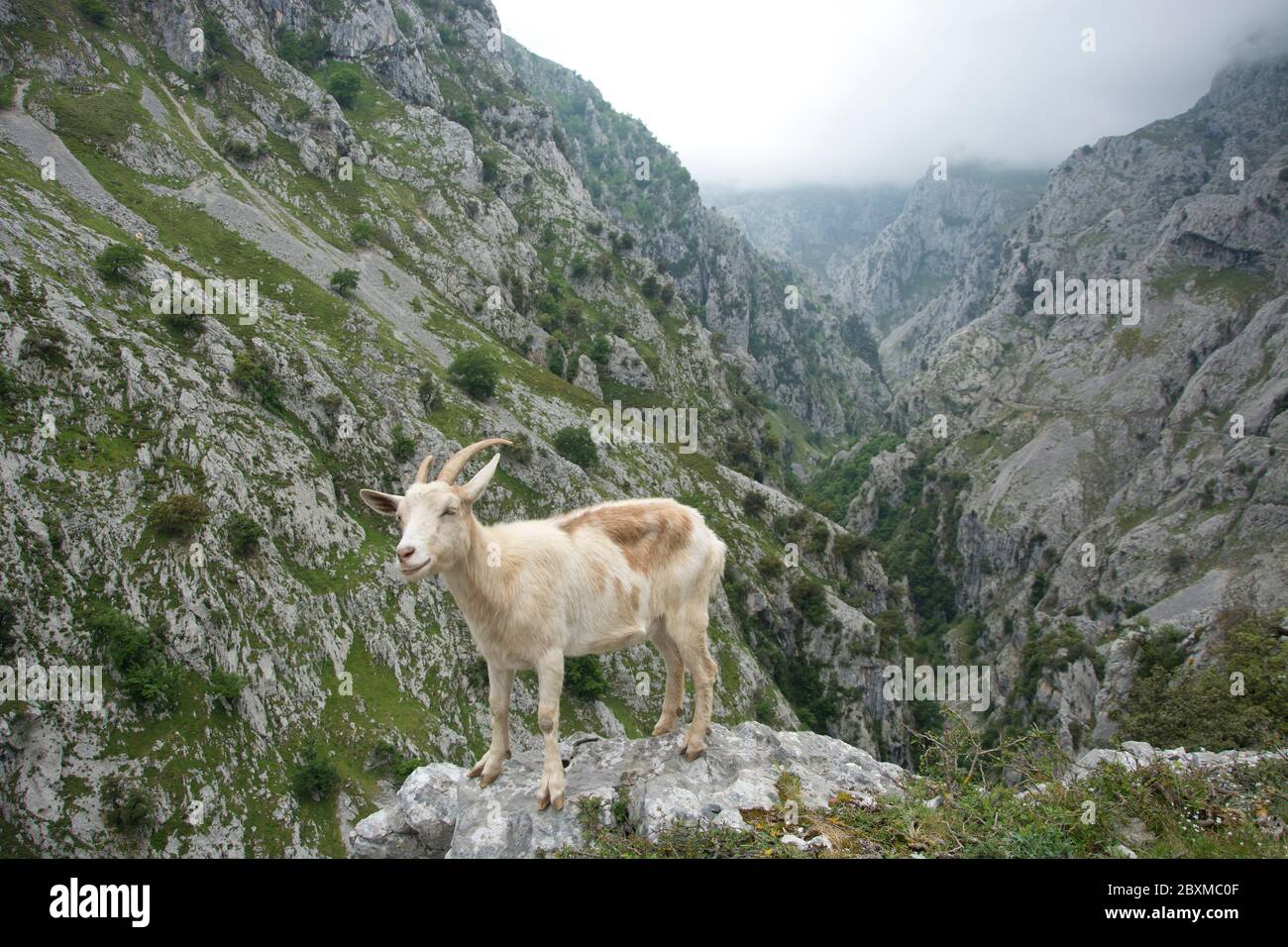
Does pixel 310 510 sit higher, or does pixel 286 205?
pixel 286 205

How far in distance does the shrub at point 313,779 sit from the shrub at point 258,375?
97.8ft

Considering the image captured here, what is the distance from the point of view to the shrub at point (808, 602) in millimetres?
88688

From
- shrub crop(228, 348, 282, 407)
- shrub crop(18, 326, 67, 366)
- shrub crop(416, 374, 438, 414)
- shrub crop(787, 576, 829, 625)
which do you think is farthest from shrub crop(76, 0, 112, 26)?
shrub crop(787, 576, 829, 625)

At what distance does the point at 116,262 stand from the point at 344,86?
8918 cm

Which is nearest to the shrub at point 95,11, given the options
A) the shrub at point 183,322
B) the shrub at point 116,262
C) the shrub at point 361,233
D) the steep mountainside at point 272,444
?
the steep mountainside at point 272,444

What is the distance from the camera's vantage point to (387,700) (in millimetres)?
45219

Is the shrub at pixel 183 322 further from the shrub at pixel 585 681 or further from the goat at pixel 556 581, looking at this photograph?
the goat at pixel 556 581

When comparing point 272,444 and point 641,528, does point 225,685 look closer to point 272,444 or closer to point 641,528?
point 272,444

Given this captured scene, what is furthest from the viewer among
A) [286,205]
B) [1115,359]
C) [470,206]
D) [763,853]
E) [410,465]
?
[1115,359]

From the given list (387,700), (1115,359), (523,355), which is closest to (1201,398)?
Result: (1115,359)

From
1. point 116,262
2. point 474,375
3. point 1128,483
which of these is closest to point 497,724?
point 116,262

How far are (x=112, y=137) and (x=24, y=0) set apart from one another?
24076 millimetres

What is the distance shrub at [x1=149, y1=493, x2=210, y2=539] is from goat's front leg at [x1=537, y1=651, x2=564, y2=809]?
4245cm

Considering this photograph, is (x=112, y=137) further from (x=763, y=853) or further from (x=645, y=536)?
(x=763, y=853)
